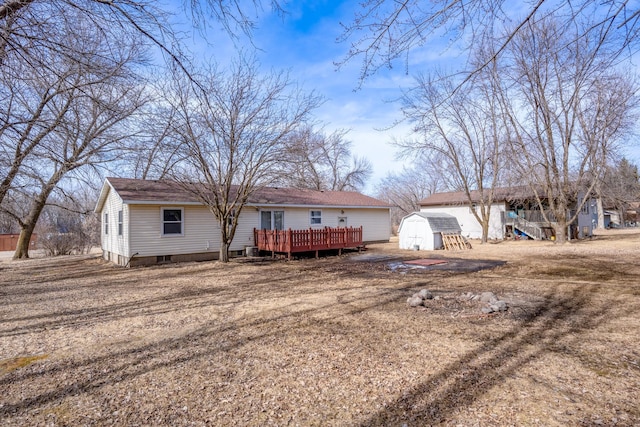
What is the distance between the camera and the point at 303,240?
1417 cm

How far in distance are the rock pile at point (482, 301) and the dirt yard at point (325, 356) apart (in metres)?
0.08

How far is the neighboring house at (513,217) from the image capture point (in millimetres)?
23250

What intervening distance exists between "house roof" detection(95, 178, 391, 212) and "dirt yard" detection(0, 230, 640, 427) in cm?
549

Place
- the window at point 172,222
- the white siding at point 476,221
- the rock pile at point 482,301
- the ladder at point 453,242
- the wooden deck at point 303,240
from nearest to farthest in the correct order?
the rock pile at point 482,301, the window at point 172,222, the wooden deck at point 303,240, the ladder at point 453,242, the white siding at point 476,221

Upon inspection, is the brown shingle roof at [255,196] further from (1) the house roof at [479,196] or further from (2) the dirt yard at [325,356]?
(1) the house roof at [479,196]

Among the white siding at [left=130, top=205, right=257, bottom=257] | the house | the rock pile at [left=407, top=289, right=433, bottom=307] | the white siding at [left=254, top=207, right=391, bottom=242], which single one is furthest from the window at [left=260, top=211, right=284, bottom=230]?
the rock pile at [left=407, top=289, right=433, bottom=307]

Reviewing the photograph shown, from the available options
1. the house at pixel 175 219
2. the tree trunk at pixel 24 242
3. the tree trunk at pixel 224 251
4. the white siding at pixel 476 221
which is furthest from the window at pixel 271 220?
the white siding at pixel 476 221

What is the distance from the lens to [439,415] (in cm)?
272

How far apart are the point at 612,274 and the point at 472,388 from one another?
846 centimetres

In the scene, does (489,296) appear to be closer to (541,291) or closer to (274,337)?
(541,291)

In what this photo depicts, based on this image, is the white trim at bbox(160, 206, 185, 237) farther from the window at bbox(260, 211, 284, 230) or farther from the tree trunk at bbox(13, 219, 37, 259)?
the tree trunk at bbox(13, 219, 37, 259)

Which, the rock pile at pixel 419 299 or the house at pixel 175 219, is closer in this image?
the rock pile at pixel 419 299

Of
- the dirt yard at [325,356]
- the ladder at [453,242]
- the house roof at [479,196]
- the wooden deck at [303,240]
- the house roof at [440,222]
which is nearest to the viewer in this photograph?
the dirt yard at [325,356]

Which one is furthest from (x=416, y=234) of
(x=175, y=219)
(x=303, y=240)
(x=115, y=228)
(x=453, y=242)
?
(x=115, y=228)
